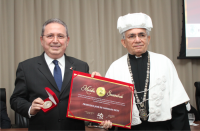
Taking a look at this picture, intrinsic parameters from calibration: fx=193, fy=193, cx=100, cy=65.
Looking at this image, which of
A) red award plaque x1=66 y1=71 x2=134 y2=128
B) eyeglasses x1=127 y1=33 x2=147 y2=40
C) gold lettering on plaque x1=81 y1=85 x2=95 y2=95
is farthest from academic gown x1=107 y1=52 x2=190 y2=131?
gold lettering on plaque x1=81 y1=85 x2=95 y2=95

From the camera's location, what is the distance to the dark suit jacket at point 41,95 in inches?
60.4

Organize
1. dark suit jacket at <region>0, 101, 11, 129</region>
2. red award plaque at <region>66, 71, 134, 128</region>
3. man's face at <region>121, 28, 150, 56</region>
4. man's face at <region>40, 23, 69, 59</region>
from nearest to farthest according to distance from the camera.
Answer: red award plaque at <region>66, 71, 134, 128</region> → man's face at <region>40, 23, 69, 59</region> → man's face at <region>121, 28, 150, 56</region> → dark suit jacket at <region>0, 101, 11, 129</region>

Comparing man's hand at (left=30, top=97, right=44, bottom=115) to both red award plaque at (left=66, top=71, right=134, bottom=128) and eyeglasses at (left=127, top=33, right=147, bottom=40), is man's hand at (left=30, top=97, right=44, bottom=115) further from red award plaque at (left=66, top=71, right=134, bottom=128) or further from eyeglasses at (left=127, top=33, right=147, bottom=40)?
eyeglasses at (left=127, top=33, right=147, bottom=40)

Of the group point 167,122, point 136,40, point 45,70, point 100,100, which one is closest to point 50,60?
point 45,70

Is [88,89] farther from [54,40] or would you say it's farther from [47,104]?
[54,40]

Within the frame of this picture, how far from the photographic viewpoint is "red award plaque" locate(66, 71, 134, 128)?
1.50m

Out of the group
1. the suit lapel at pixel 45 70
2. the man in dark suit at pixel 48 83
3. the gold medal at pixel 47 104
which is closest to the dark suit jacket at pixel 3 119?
the man in dark suit at pixel 48 83

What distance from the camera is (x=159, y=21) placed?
3.76m

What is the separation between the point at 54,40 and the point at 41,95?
469mm

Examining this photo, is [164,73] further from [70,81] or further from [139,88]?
[70,81]

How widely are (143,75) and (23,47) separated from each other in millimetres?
2419

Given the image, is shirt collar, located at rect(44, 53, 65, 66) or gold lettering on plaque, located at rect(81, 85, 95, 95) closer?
gold lettering on plaque, located at rect(81, 85, 95, 95)

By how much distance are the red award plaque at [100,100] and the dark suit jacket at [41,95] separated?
0.12 m

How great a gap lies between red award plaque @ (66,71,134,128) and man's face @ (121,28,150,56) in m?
0.39
